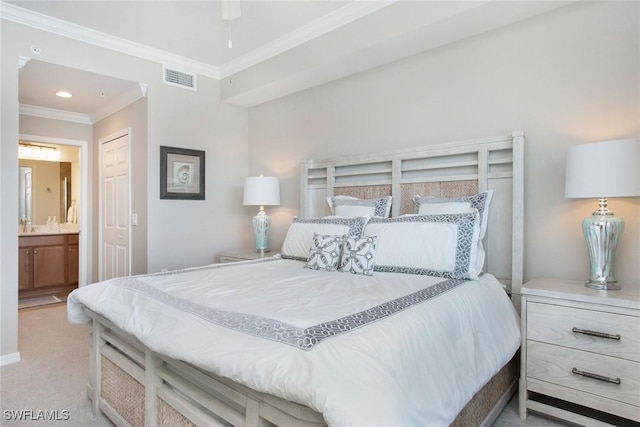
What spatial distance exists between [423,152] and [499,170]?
568mm

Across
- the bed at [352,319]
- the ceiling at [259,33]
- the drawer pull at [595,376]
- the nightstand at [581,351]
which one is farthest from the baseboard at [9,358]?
the drawer pull at [595,376]

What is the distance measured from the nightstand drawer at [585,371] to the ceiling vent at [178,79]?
390 centimetres

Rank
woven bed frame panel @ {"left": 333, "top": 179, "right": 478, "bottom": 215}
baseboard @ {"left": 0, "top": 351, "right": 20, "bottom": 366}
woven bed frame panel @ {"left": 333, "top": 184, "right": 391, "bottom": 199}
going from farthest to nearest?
1. woven bed frame panel @ {"left": 333, "top": 184, "right": 391, "bottom": 199}
2. baseboard @ {"left": 0, "top": 351, "right": 20, "bottom": 366}
3. woven bed frame panel @ {"left": 333, "top": 179, "right": 478, "bottom": 215}

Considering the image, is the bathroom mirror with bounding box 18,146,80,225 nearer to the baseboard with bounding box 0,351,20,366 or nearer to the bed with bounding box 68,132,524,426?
the baseboard with bounding box 0,351,20,366

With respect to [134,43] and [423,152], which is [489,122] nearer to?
[423,152]

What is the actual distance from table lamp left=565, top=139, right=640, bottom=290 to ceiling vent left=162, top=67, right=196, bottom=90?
11.9 ft

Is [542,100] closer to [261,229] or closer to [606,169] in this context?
[606,169]

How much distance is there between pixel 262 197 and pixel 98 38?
2.08 m

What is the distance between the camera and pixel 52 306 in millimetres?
4559

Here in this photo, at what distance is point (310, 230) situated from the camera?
2.97 meters

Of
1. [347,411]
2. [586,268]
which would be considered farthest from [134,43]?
[586,268]

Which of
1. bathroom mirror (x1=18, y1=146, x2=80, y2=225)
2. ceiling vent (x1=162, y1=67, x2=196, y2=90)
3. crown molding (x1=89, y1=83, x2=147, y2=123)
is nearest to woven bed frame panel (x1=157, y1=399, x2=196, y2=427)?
crown molding (x1=89, y1=83, x2=147, y2=123)

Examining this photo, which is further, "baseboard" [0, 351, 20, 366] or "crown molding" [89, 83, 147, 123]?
"crown molding" [89, 83, 147, 123]

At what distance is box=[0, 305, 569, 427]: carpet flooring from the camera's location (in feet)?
6.72
